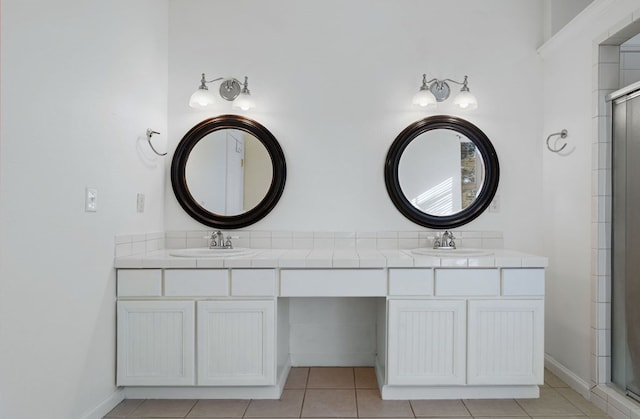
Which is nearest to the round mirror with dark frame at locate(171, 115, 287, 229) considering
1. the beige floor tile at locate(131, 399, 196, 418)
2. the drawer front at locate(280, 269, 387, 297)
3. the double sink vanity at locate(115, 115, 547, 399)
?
the double sink vanity at locate(115, 115, 547, 399)

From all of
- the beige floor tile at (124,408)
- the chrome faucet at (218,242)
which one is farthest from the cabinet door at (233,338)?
the chrome faucet at (218,242)

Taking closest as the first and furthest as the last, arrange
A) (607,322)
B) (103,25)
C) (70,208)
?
(70,208)
(103,25)
(607,322)

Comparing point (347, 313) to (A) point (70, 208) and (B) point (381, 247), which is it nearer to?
(B) point (381, 247)

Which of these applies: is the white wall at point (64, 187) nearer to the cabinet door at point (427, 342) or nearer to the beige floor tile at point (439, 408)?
the cabinet door at point (427, 342)

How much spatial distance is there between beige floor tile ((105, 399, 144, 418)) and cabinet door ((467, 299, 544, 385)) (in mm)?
1865

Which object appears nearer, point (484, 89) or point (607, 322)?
point (607, 322)

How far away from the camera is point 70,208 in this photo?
1.77 m

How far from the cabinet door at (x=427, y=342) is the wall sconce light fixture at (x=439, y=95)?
4.25 feet

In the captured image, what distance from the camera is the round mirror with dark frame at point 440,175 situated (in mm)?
2701

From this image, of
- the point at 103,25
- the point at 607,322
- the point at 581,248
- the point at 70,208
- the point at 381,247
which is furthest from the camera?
the point at 381,247

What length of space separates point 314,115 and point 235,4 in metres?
0.97

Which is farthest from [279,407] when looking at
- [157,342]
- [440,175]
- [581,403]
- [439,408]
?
[440,175]

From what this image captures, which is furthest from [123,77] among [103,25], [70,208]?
[70,208]

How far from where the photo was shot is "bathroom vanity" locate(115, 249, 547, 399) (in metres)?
2.17
